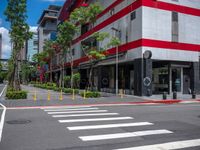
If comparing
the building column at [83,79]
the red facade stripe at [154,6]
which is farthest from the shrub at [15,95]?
the building column at [83,79]

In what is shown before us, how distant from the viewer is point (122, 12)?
32750 mm

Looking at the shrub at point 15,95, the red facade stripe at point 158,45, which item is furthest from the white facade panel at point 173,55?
the shrub at point 15,95

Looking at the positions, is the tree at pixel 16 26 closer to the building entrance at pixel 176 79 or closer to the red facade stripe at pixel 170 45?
the red facade stripe at pixel 170 45

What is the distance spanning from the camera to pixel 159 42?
29125 mm

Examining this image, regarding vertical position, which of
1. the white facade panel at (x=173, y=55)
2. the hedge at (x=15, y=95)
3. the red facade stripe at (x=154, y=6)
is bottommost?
the hedge at (x=15, y=95)

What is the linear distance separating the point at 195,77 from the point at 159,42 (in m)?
6.89

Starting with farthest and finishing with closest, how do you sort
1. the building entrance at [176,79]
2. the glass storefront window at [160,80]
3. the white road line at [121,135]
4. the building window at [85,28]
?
1. the building window at [85,28]
2. the building entrance at [176,79]
3. the glass storefront window at [160,80]
4. the white road line at [121,135]

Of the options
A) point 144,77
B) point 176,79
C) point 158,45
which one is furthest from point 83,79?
point 158,45

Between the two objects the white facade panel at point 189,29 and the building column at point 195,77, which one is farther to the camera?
the building column at point 195,77

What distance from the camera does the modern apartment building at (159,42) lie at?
93.1 ft

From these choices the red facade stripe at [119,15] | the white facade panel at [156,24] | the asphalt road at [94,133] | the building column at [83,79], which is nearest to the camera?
the asphalt road at [94,133]

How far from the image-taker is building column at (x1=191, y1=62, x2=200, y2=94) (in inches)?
1257

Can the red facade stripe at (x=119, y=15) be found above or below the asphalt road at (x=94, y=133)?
above

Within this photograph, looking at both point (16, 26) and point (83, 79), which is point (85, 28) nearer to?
point (83, 79)
